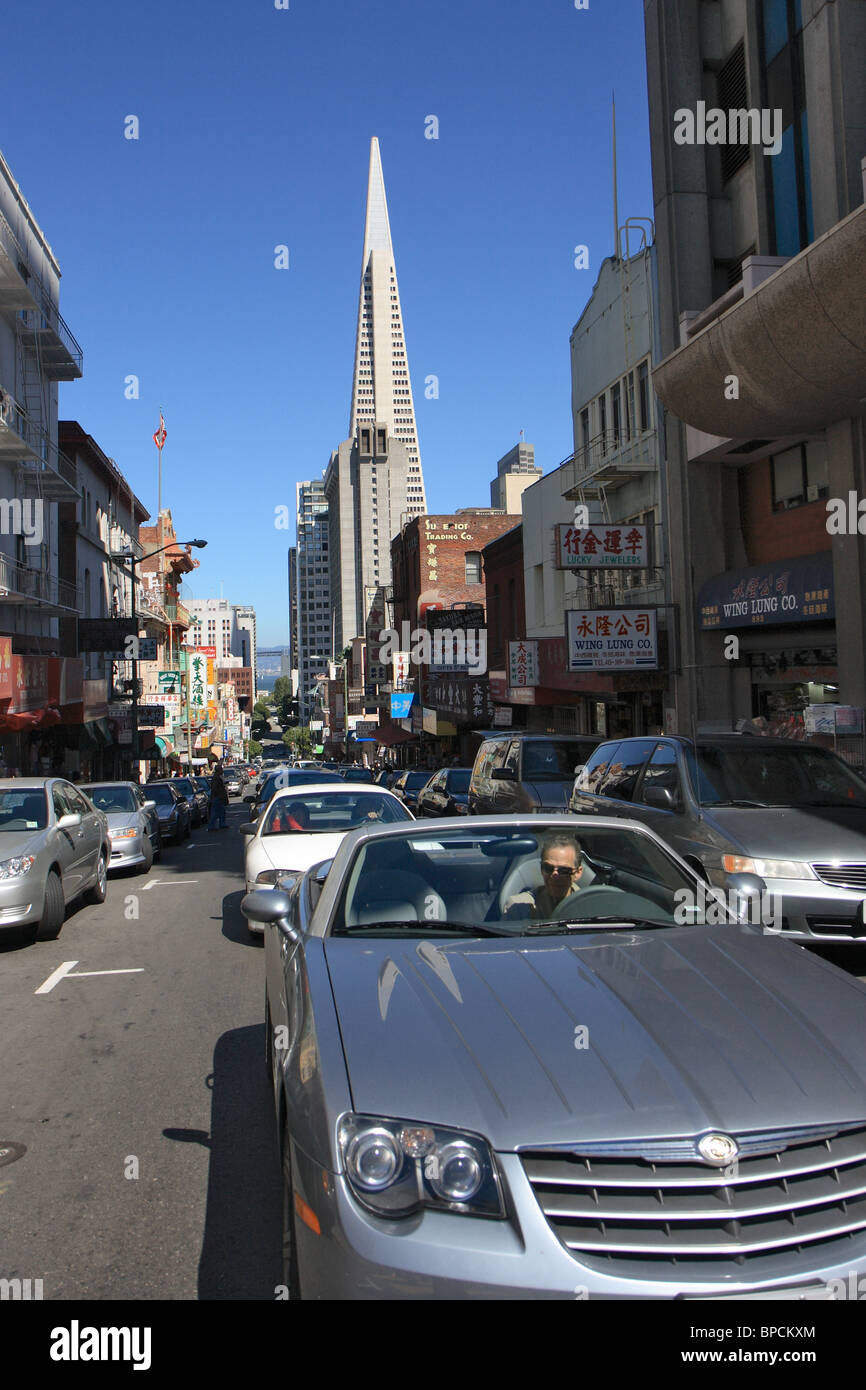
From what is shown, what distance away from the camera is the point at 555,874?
4508 mm

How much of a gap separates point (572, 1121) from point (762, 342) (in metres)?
14.1

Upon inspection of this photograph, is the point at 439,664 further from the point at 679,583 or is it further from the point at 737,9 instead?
the point at 737,9

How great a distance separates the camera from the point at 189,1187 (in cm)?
445

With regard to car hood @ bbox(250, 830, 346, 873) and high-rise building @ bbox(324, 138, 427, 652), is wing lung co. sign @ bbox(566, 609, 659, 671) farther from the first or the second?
high-rise building @ bbox(324, 138, 427, 652)

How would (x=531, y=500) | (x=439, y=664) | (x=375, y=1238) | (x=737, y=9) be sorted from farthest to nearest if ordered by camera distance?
(x=439, y=664)
(x=531, y=500)
(x=737, y=9)
(x=375, y=1238)

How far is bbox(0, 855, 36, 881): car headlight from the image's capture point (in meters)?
9.65

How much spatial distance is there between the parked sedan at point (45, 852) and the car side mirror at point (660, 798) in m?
5.74

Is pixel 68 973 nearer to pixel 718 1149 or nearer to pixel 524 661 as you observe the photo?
pixel 718 1149

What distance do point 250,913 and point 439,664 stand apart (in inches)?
1665

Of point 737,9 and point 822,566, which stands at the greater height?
point 737,9

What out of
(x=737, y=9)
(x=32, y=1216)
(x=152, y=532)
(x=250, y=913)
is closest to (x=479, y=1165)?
(x=250, y=913)

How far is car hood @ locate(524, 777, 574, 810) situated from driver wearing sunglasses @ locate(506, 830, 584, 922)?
385 inches

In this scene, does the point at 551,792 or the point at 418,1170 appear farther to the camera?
the point at 551,792

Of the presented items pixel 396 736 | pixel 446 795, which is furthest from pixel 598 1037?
pixel 396 736
